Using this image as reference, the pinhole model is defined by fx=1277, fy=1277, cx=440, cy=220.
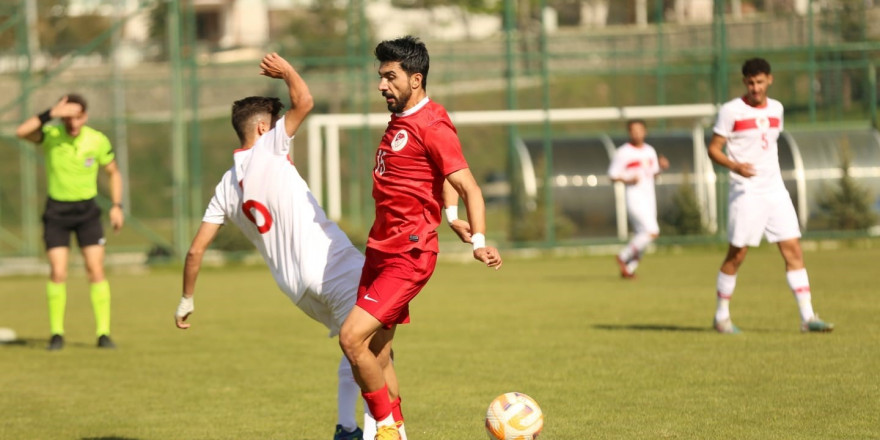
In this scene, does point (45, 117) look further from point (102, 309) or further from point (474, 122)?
point (474, 122)

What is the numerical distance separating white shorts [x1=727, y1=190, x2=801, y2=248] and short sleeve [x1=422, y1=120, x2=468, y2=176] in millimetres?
5308

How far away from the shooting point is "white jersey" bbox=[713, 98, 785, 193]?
11266 millimetres

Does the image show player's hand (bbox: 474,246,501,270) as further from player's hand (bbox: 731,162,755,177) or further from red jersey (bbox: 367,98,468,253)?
player's hand (bbox: 731,162,755,177)

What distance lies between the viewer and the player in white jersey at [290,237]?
692 cm

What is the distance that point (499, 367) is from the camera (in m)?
10.2

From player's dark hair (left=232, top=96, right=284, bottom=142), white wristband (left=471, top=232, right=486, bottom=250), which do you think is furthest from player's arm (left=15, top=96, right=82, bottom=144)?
white wristband (left=471, top=232, right=486, bottom=250)

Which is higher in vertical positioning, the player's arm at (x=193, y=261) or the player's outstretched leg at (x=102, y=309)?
the player's arm at (x=193, y=261)

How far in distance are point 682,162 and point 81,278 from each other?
484 inches

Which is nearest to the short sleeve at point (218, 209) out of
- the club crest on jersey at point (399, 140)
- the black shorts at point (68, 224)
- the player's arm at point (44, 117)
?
the club crest on jersey at point (399, 140)

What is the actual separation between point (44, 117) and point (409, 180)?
627 centimetres

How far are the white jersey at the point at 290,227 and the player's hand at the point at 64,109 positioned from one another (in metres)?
5.09

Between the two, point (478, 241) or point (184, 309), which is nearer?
point (478, 241)

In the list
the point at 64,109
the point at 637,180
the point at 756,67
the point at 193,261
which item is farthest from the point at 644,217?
→ the point at 193,261

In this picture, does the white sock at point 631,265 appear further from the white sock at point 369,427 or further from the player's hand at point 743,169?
the white sock at point 369,427
